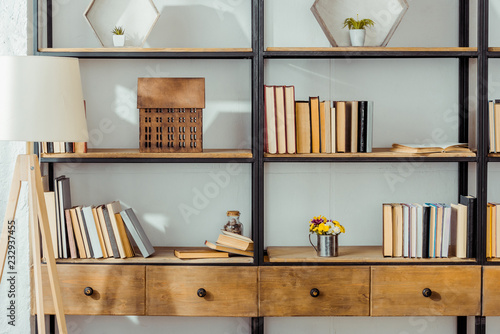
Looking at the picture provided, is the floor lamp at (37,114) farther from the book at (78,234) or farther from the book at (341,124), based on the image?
the book at (341,124)

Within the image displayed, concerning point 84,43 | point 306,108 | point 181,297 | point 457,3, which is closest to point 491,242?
point 306,108

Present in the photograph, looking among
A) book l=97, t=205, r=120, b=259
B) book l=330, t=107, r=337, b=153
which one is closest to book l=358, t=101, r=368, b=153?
book l=330, t=107, r=337, b=153

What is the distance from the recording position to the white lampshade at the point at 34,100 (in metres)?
1.85

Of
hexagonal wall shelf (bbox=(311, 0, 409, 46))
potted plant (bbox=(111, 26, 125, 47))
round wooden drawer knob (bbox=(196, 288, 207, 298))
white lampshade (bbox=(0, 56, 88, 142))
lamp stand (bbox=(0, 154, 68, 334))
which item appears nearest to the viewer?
white lampshade (bbox=(0, 56, 88, 142))

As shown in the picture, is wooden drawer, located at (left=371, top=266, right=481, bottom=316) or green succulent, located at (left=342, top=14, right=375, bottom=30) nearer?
wooden drawer, located at (left=371, top=266, right=481, bottom=316)

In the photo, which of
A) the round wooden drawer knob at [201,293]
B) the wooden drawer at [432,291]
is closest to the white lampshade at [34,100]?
the round wooden drawer knob at [201,293]

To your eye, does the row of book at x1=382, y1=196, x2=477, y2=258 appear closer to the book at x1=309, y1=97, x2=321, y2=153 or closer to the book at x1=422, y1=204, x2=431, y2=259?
the book at x1=422, y1=204, x2=431, y2=259

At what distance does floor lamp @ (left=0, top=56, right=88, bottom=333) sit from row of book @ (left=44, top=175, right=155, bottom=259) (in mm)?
238

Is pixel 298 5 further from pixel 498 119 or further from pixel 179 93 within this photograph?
pixel 498 119

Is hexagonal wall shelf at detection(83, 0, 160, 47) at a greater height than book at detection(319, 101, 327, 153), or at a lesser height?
greater

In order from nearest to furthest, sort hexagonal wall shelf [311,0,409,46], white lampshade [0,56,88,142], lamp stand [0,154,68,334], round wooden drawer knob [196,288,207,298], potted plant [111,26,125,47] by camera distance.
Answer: white lampshade [0,56,88,142] → lamp stand [0,154,68,334] → round wooden drawer knob [196,288,207,298] → potted plant [111,26,125,47] → hexagonal wall shelf [311,0,409,46]

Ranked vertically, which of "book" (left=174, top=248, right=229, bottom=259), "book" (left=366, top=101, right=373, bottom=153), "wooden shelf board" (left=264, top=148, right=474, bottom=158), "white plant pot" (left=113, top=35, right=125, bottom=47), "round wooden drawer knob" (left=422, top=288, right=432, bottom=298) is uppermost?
"white plant pot" (left=113, top=35, right=125, bottom=47)

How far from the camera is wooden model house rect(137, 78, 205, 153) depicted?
87.7 inches

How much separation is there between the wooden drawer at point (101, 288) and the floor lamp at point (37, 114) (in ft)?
0.69
